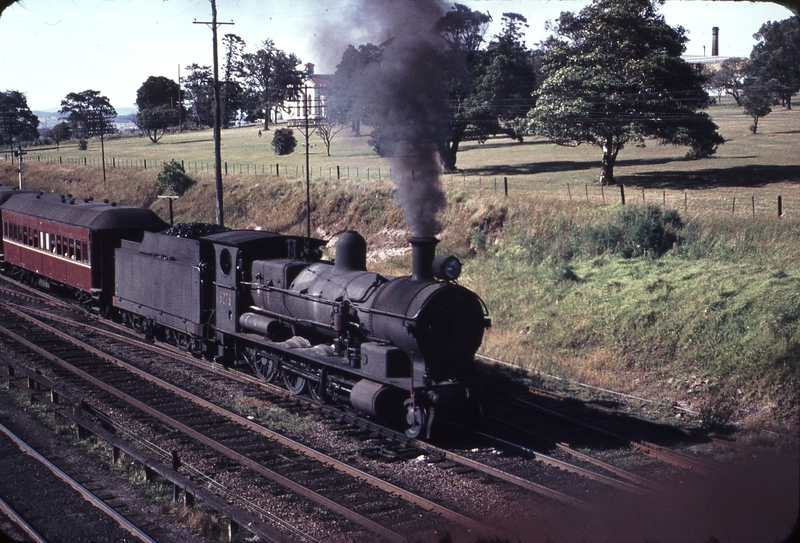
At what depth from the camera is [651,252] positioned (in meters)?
24.2

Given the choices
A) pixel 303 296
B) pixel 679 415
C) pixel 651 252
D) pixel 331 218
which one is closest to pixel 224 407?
pixel 303 296

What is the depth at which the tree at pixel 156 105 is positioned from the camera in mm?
75188

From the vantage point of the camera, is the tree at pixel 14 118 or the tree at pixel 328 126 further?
the tree at pixel 14 118

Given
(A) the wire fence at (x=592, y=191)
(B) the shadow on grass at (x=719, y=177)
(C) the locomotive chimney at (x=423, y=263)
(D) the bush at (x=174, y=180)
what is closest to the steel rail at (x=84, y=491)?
(C) the locomotive chimney at (x=423, y=263)

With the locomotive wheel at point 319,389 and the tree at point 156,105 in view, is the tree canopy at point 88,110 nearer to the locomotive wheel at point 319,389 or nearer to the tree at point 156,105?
the tree at point 156,105

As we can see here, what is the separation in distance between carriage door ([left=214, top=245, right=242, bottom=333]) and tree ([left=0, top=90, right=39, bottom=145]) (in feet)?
123

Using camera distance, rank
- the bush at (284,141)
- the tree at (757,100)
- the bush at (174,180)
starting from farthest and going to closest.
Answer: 1. the bush at (284,141)
2. the bush at (174,180)
3. the tree at (757,100)

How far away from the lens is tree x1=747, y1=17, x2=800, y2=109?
46.6 feet

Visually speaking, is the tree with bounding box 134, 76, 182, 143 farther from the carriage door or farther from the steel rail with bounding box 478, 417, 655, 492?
the steel rail with bounding box 478, 417, 655, 492

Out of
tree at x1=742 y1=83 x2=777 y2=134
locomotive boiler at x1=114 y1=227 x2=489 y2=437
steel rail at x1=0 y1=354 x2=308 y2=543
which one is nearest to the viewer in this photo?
steel rail at x1=0 y1=354 x2=308 y2=543

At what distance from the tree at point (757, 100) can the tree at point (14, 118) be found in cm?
4472

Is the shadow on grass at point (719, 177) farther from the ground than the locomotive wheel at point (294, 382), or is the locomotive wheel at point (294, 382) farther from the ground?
the shadow on grass at point (719, 177)

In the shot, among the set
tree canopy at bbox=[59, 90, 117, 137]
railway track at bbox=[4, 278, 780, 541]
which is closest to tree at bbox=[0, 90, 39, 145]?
tree canopy at bbox=[59, 90, 117, 137]

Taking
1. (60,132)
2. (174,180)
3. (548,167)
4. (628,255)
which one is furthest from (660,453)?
(60,132)
